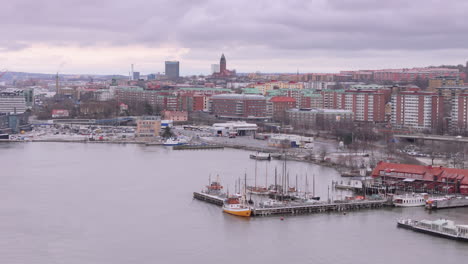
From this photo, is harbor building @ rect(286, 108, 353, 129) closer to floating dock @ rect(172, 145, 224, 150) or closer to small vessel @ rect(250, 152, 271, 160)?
floating dock @ rect(172, 145, 224, 150)

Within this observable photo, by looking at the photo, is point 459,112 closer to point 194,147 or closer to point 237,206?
point 194,147

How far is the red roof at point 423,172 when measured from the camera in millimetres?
9078

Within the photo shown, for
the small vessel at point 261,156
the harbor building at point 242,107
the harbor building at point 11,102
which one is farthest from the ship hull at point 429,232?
the harbor building at point 11,102

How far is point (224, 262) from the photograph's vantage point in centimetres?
633

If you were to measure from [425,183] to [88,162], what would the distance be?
5384mm

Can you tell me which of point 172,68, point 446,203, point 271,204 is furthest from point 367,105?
point 172,68

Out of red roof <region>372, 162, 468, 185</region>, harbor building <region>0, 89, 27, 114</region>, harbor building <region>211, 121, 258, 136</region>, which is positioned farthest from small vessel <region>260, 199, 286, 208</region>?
harbor building <region>0, 89, 27, 114</region>

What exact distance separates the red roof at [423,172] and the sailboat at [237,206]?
214cm

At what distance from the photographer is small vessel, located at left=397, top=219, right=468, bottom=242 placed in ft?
23.1

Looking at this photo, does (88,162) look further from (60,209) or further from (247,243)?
(247,243)

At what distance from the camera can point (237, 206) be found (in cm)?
801

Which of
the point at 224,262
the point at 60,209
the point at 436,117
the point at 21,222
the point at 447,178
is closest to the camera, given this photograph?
the point at 224,262

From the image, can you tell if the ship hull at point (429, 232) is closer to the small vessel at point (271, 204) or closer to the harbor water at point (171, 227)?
the harbor water at point (171, 227)

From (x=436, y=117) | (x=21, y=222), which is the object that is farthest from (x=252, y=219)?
(x=436, y=117)
